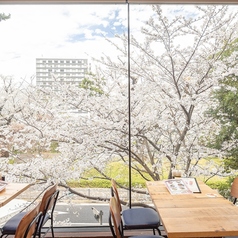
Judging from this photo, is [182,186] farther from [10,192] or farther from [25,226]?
[10,192]

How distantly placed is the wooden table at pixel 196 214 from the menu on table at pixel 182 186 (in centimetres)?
5

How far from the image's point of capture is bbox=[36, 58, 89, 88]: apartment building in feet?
11.6

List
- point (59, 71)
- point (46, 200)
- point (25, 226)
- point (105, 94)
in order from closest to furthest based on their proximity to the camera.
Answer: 1. point (25, 226)
2. point (46, 200)
3. point (59, 71)
4. point (105, 94)

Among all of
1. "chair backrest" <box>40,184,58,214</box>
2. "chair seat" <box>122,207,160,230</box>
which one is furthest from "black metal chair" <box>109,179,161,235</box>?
"chair backrest" <box>40,184,58,214</box>

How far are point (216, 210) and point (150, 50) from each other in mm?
2361

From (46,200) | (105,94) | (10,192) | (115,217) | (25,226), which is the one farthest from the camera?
(105,94)

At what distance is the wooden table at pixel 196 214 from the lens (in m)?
1.56

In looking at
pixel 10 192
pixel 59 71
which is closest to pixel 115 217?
pixel 10 192

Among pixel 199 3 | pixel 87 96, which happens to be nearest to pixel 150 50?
pixel 199 3

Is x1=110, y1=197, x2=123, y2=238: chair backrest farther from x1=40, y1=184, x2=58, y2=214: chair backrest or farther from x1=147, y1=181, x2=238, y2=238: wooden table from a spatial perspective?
x1=40, y1=184, x2=58, y2=214: chair backrest

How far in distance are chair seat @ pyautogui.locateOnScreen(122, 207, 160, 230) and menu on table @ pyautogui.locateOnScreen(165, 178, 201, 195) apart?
1.10 ft

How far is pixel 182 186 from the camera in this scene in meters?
2.46

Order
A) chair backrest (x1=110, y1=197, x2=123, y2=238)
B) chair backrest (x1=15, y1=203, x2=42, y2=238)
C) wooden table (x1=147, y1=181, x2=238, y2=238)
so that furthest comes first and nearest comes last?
chair backrest (x1=110, y1=197, x2=123, y2=238) → chair backrest (x1=15, y1=203, x2=42, y2=238) → wooden table (x1=147, y1=181, x2=238, y2=238)

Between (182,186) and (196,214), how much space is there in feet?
2.08
